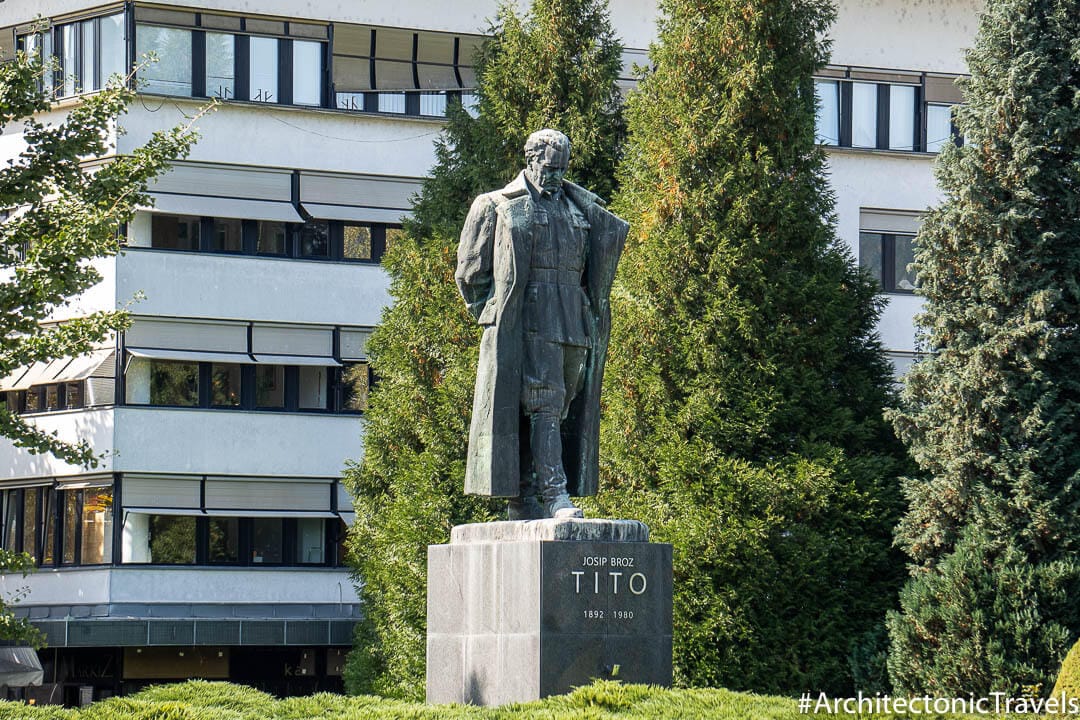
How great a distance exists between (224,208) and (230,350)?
8.74 ft

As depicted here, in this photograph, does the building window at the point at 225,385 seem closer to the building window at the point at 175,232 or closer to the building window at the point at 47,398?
the building window at the point at 175,232

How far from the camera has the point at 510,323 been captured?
13844mm

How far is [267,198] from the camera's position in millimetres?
35062

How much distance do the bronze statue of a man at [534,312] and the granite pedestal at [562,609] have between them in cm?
62

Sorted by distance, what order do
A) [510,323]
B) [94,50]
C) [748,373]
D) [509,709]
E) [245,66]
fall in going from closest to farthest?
[509,709], [510,323], [748,373], [94,50], [245,66]

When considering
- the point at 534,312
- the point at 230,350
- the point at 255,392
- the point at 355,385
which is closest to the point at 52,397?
the point at 230,350

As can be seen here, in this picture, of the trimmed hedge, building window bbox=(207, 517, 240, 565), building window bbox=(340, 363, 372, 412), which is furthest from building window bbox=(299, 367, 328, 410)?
the trimmed hedge

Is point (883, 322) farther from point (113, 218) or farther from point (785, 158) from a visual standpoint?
point (113, 218)

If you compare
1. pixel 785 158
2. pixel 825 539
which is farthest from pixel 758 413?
pixel 785 158

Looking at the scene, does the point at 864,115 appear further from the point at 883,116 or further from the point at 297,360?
the point at 297,360

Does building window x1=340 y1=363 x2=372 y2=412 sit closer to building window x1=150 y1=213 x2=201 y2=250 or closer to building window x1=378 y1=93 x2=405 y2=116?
building window x1=150 y1=213 x2=201 y2=250

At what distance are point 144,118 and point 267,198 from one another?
2.70 metres

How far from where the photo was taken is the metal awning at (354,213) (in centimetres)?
3544

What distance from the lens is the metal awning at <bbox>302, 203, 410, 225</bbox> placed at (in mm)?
35438
